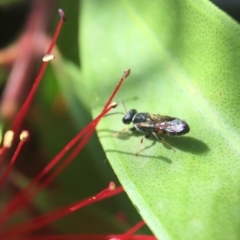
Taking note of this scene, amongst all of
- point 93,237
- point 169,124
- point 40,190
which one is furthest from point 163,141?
point 40,190

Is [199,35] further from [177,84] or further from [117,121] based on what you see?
[117,121]

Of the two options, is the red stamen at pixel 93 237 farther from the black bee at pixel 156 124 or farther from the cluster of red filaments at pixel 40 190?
the black bee at pixel 156 124

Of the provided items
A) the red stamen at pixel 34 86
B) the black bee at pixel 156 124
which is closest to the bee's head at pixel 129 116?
the black bee at pixel 156 124

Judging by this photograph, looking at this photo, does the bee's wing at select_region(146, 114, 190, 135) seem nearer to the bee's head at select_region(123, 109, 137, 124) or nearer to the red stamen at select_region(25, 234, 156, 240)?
the bee's head at select_region(123, 109, 137, 124)

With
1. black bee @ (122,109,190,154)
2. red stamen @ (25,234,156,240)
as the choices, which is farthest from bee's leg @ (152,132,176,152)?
red stamen @ (25,234,156,240)

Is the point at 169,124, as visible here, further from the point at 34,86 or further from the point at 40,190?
the point at 40,190

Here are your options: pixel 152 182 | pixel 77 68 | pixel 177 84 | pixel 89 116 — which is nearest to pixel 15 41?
pixel 77 68
